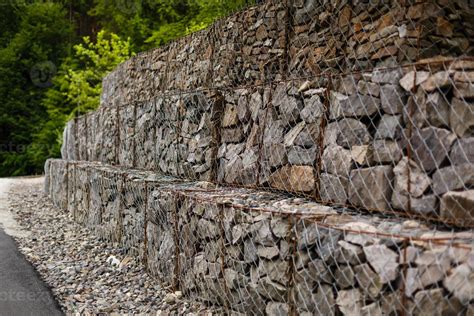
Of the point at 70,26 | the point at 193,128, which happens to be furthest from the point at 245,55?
the point at 70,26

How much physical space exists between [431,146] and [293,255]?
1.09 m

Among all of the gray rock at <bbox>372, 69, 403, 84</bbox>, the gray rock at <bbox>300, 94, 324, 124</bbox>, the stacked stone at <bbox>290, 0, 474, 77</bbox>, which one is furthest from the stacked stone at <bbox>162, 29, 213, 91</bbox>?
the gray rock at <bbox>372, 69, 403, 84</bbox>

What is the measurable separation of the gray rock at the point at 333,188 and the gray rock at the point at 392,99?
0.59 metres

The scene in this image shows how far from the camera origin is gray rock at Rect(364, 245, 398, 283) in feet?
8.20

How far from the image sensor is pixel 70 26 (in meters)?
24.2

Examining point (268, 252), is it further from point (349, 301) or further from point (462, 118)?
point (462, 118)

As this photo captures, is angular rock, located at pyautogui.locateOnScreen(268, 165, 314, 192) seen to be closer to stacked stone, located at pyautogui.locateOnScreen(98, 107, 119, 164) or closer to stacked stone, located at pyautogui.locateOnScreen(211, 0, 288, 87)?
stacked stone, located at pyautogui.locateOnScreen(211, 0, 288, 87)

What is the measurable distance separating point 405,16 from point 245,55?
235 cm

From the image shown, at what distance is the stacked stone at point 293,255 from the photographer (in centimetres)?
237

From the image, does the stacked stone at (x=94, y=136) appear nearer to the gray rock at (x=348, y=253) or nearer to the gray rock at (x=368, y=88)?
the gray rock at (x=368, y=88)

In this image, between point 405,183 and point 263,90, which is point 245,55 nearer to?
point 263,90

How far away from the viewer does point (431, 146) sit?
2840mm

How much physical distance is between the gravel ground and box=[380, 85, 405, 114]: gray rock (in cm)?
224

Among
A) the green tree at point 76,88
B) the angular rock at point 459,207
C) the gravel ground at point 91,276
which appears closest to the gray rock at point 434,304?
the angular rock at point 459,207
